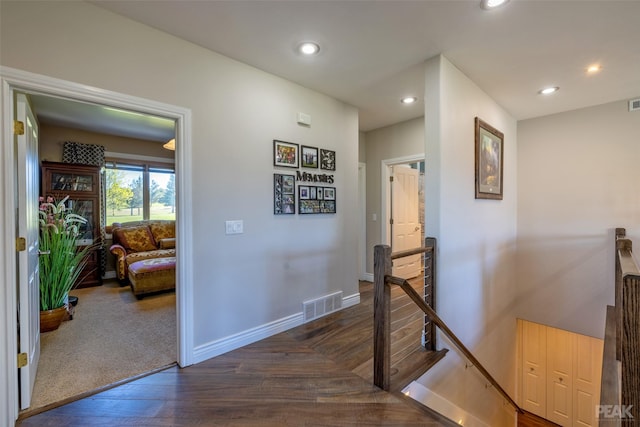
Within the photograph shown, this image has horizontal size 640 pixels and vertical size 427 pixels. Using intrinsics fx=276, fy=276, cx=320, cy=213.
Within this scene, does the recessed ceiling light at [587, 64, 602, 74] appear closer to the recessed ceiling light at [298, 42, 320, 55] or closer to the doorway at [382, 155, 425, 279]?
the doorway at [382, 155, 425, 279]

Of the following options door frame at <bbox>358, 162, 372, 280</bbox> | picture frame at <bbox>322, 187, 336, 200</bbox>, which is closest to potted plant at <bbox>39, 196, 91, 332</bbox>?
picture frame at <bbox>322, 187, 336, 200</bbox>

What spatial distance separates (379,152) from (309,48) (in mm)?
2695

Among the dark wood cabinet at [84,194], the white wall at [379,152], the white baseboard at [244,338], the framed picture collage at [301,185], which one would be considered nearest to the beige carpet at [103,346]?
the white baseboard at [244,338]

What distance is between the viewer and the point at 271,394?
1921mm

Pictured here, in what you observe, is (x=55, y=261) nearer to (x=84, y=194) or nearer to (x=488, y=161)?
(x=84, y=194)

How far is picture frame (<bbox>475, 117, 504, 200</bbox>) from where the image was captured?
121 inches

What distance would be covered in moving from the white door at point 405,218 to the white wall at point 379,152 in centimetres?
24

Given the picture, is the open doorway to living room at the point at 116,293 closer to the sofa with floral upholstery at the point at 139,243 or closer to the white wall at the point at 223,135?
the sofa with floral upholstery at the point at 139,243

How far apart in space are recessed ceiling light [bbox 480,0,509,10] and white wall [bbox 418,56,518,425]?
619mm

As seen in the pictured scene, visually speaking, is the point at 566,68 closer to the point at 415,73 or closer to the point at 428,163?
the point at 415,73

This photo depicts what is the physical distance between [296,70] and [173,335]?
293 centimetres

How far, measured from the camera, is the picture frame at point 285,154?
2771 millimetres

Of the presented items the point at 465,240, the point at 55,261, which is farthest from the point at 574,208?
the point at 55,261

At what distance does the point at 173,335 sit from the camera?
2.83 metres
